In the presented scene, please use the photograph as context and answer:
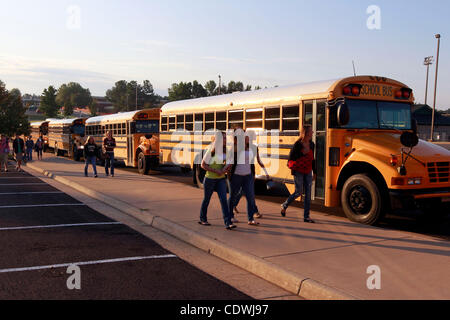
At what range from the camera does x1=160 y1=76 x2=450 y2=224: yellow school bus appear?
718 cm

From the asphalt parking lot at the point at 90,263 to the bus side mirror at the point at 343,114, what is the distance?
3.99 m

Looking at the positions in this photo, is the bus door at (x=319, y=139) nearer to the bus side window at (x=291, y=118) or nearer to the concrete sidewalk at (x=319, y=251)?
the bus side window at (x=291, y=118)

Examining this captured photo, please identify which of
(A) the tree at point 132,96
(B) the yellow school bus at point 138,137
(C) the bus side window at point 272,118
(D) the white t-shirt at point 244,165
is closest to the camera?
(D) the white t-shirt at point 244,165

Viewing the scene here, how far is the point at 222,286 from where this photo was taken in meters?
4.69

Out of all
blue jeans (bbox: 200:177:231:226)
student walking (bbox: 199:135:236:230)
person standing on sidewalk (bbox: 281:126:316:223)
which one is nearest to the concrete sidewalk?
blue jeans (bbox: 200:177:231:226)

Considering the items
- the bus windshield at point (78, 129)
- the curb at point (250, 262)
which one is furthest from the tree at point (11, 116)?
the curb at point (250, 262)

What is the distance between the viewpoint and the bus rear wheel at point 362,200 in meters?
7.37

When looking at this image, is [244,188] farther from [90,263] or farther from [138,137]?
[138,137]

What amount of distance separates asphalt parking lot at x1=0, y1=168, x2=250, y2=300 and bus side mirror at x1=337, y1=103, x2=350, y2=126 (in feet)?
13.1

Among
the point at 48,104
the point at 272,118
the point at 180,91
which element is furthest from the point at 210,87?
the point at 272,118

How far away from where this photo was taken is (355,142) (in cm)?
798
